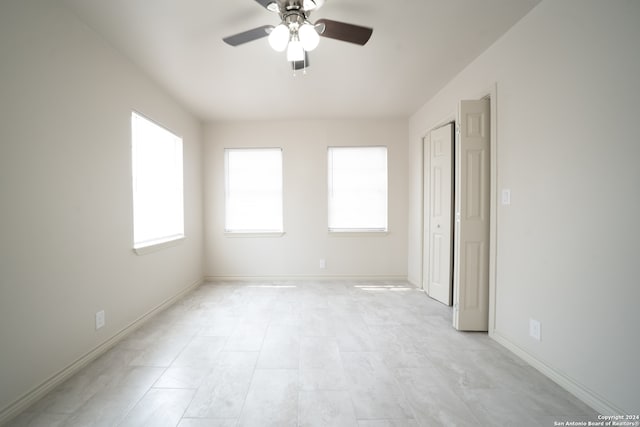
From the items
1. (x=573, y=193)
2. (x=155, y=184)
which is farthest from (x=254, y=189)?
(x=573, y=193)

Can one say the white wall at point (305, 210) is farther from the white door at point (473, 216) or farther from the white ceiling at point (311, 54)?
the white door at point (473, 216)

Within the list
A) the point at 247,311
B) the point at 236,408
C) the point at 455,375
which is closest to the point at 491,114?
the point at 455,375

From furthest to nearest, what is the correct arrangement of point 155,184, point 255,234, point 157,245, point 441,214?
1. point 255,234
2. point 441,214
3. point 155,184
4. point 157,245

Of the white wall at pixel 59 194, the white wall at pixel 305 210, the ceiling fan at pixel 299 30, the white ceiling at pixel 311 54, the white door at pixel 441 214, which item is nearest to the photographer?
the white wall at pixel 59 194

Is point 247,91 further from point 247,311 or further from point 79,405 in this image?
point 79,405

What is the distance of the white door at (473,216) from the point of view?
8.13ft

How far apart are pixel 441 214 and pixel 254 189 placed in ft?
9.68

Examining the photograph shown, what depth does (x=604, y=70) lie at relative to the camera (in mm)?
1504

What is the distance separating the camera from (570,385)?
5.52ft

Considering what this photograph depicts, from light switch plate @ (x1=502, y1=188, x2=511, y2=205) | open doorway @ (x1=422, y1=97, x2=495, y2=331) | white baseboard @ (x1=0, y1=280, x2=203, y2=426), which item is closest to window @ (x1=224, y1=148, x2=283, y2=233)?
white baseboard @ (x1=0, y1=280, x2=203, y2=426)

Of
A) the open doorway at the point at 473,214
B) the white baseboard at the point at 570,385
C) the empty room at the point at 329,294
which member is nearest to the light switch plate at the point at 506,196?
the empty room at the point at 329,294

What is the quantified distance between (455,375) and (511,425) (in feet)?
1.48

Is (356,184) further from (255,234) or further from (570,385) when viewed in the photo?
(570,385)

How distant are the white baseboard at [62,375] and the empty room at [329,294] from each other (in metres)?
0.02
